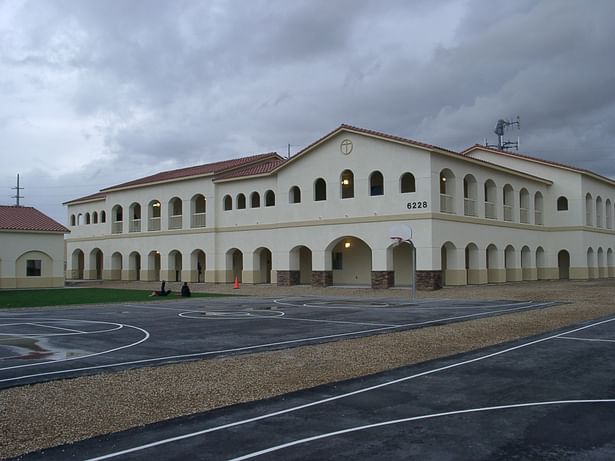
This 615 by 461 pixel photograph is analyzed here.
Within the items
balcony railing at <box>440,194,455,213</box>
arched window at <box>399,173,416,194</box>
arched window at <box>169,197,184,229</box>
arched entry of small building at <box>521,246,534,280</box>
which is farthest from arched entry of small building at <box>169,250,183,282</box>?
arched entry of small building at <box>521,246,534,280</box>

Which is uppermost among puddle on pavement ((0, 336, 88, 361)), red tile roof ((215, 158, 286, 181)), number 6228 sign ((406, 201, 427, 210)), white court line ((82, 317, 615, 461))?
red tile roof ((215, 158, 286, 181))

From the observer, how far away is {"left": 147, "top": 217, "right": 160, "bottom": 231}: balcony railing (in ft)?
154

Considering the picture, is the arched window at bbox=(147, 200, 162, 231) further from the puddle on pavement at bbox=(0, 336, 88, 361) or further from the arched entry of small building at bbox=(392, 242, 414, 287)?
the puddle on pavement at bbox=(0, 336, 88, 361)

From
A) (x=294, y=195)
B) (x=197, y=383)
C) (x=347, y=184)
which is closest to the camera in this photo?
(x=197, y=383)

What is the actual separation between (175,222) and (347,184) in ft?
50.5

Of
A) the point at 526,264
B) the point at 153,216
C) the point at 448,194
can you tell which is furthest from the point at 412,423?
the point at 153,216

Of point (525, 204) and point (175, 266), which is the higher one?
point (525, 204)

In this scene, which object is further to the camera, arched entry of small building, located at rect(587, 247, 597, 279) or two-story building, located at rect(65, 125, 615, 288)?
arched entry of small building, located at rect(587, 247, 597, 279)

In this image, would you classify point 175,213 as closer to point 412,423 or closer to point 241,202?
point 241,202

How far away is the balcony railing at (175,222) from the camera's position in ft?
149

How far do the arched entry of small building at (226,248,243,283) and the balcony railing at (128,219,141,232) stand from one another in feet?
30.3

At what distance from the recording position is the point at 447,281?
34312 mm

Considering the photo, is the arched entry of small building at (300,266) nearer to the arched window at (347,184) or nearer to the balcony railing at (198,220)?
the arched window at (347,184)

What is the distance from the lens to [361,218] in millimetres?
34562
